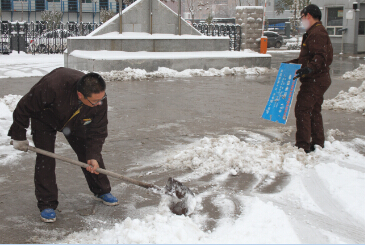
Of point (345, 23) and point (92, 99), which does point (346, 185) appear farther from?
point (345, 23)

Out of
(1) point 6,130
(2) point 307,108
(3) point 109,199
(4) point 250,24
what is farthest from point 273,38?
(3) point 109,199

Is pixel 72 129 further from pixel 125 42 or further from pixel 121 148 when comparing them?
pixel 125 42

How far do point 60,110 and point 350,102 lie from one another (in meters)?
6.29

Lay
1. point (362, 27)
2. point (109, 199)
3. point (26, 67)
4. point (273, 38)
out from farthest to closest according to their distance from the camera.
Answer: point (273, 38) < point (362, 27) < point (26, 67) < point (109, 199)

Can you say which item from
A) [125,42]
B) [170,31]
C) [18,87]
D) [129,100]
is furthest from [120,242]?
[170,31]

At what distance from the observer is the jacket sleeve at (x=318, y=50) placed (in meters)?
4.41

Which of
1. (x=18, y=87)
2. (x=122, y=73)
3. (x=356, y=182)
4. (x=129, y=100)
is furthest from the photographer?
(x=122, y=73)

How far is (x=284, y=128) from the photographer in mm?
6102

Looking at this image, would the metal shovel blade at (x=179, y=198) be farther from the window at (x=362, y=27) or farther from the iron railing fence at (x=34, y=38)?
the window at (x=362, y=27)

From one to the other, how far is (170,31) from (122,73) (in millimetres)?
4142

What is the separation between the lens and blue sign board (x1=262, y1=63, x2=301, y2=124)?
4.96 m

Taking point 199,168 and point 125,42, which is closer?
point 199,168

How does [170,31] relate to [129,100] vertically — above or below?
above

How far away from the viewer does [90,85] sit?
277 centimetres
